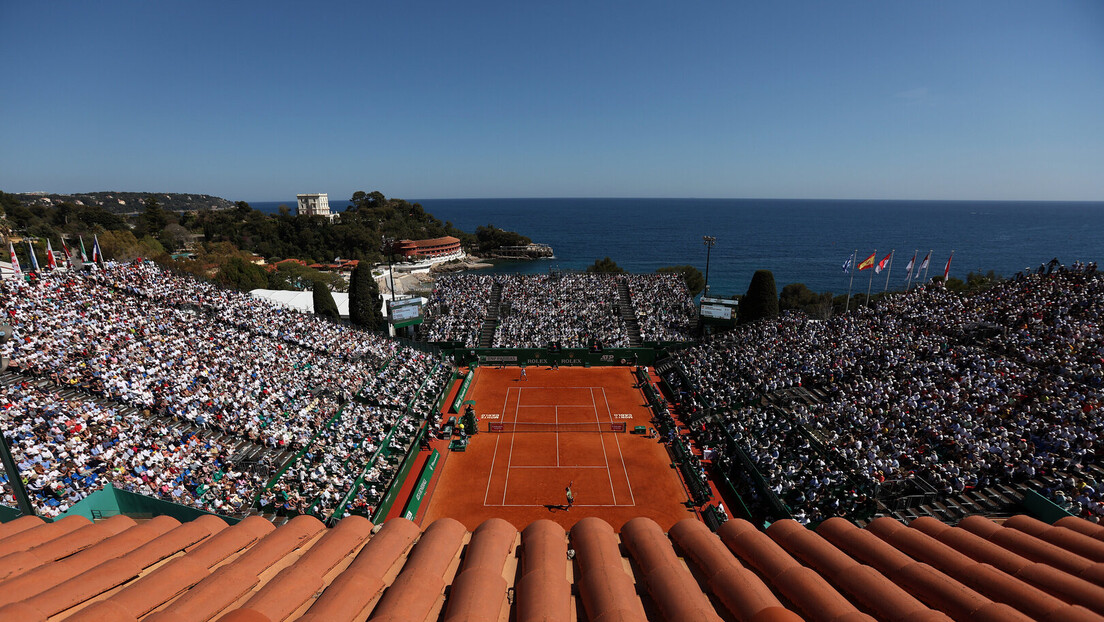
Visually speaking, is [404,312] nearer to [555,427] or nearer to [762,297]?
[555,427]

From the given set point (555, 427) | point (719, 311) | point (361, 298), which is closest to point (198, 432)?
point (555, 427)

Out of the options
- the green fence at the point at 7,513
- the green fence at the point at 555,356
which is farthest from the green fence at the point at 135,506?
the green fence at the point at 555,356

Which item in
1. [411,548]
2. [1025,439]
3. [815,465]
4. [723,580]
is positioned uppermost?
[723,580]

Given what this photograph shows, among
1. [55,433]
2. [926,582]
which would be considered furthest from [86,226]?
[926,582]

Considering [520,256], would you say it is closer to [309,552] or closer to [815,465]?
[815,465]

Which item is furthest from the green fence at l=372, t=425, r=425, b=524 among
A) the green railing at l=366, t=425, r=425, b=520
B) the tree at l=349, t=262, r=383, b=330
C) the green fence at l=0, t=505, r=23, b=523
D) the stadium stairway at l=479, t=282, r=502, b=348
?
the tree at l=349, t=262, r=383, b=330
